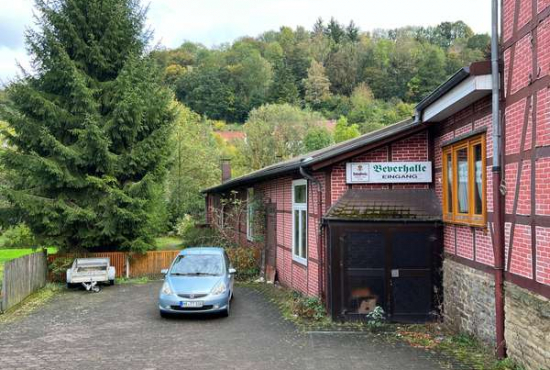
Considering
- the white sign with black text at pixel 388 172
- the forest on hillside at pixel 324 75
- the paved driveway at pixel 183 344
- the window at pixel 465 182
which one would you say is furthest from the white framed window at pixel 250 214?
the forest on hillside at pixel 324 75

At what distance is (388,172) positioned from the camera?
32.9ft

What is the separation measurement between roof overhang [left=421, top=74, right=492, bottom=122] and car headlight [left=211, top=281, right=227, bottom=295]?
18.0 ft

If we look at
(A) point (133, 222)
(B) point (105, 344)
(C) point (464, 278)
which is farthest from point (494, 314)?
(A) point (133, 222)

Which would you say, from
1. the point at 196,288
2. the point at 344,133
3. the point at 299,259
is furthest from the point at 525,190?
the point at 344,133

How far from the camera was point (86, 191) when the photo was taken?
55.3ft

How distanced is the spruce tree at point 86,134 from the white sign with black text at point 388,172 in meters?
8.94

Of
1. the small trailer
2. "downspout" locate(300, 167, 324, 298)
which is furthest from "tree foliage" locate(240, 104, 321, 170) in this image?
"downspout" locate(300, 167, 324, 298)

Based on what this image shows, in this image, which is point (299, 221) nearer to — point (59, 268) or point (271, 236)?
point (271, 236)

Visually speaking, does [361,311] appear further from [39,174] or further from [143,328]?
[39,174]

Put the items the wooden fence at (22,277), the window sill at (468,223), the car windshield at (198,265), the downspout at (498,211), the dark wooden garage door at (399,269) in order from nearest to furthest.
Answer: the downspout at (498,211), the window sill at (468,223), the dark wooden garage door at (399,269), the car windshield at (198,265), the wooden fence at (22,277)

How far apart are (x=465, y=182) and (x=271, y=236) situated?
8355 mm

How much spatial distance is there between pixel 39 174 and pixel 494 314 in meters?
14.5

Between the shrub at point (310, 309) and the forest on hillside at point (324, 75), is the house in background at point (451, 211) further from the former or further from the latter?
the forest on hillside at point (324, 75)

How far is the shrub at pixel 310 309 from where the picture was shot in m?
9.94
